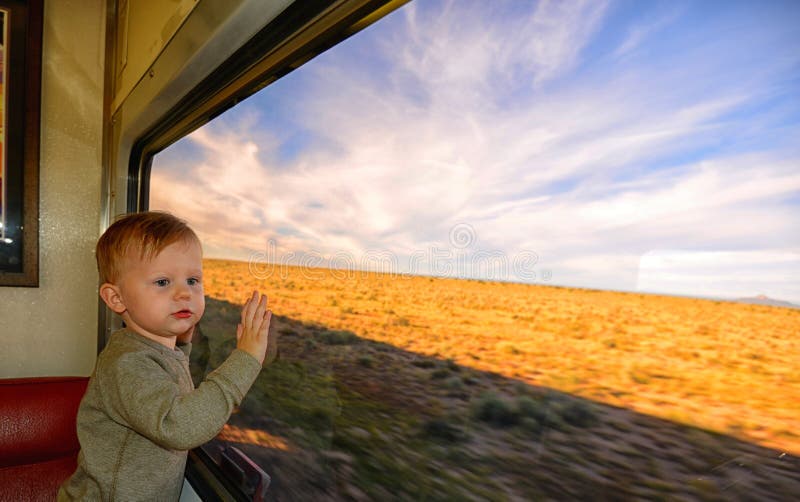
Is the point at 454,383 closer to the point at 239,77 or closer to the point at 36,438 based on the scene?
the point at 239,77

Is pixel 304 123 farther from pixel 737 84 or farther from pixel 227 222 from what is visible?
pixel 737 84

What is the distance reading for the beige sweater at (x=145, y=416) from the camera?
762mm

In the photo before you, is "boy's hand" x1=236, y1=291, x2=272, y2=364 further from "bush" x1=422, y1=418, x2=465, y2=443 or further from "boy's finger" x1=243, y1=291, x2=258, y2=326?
"bush" x1=422, y1=418, x2=465, y2=443

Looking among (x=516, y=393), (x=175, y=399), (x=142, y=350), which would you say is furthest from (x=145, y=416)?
(x=516, y=393)

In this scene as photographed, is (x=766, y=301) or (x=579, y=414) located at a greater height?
(x=766, y=301)

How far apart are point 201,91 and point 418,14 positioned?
747 millimetres

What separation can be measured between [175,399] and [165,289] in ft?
0.83

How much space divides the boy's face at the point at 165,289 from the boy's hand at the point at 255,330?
141 millimetres

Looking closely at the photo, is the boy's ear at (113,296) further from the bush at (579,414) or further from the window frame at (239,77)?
the bush at (579,414)

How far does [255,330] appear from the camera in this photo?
0.87 metres

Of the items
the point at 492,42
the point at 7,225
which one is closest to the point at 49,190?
the point at 7,225

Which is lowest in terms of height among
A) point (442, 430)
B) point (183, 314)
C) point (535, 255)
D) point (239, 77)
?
point (442, 430)

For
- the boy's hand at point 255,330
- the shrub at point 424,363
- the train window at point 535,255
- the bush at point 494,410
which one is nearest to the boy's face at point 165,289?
the boy's hand at point 255,330

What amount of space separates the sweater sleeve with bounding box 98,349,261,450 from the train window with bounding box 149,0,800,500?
37cm
